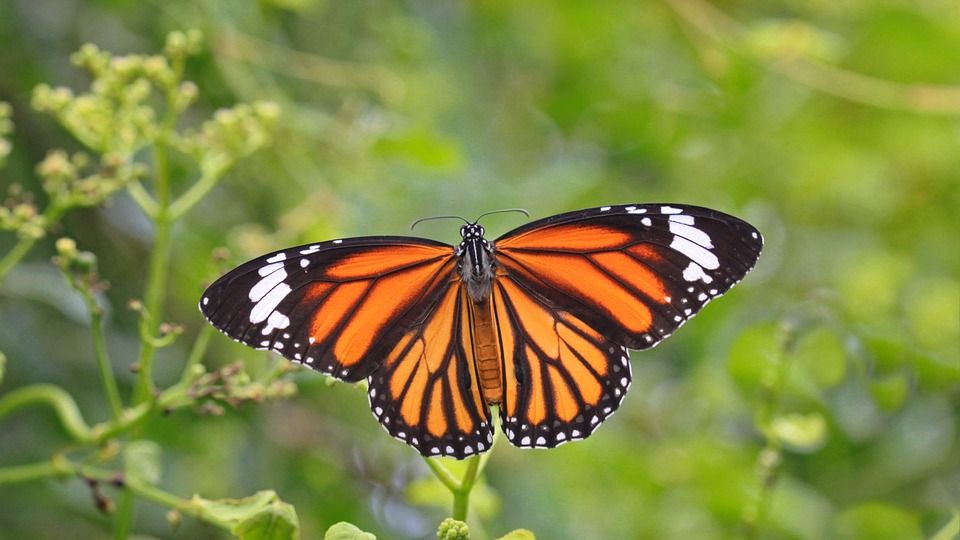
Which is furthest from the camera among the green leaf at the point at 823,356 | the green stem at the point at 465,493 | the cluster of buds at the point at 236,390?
the green leaf at the point at 823,356

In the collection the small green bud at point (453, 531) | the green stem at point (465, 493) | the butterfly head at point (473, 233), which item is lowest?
the small green bud at point (453, 531)

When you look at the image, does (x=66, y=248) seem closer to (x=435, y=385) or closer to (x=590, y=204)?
(x=435, y=385)

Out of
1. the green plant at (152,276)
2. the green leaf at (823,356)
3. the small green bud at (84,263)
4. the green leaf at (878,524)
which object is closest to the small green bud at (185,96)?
the green plant at (152,276)

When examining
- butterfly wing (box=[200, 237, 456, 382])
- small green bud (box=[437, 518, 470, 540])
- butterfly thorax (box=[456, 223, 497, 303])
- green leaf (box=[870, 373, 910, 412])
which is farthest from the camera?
green leaf (box=[870, 373, 910, 412])

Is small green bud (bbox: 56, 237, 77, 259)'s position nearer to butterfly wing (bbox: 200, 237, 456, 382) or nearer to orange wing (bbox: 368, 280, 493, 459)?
butterfly wing (bbox: 200, 237, 456, 382)

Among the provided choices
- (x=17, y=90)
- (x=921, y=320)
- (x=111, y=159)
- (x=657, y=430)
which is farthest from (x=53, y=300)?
(x=921, y=320)

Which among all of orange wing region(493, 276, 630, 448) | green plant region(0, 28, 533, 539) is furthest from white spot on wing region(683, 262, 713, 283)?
green plant region(0, 28, 533, 539)

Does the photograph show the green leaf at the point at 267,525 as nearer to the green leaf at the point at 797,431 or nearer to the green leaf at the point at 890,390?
the green leaf at the point at 797,431
